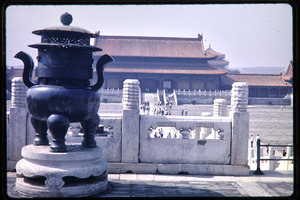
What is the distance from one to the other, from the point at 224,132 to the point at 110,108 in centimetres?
2312

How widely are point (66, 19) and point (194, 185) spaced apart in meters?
2.95

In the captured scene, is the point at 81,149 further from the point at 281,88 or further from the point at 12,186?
the point at 281,88

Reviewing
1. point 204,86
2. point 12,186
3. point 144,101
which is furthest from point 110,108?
point 12,186

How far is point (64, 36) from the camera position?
13.5 feet

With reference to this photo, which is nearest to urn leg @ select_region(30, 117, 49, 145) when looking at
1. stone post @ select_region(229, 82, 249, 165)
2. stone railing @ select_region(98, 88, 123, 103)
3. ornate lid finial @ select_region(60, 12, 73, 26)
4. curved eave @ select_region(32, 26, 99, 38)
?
curved eave @ select_region(32, 26, 99, 38)

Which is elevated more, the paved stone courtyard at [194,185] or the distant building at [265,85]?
the distant building at [265,85]

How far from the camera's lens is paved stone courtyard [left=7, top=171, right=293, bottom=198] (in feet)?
13.9

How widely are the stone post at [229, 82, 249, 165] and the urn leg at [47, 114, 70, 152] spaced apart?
119 inches

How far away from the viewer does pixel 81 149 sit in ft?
13.8

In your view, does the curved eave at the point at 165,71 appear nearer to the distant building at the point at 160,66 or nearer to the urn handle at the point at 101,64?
the distant building at the point at 160,66

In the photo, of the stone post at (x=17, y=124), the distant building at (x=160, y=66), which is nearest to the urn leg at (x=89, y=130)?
the stone post at (x=17, y=124)

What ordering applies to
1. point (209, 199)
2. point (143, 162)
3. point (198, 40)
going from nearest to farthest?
point (209, 199) < point (143, 162) < point (198, 40)

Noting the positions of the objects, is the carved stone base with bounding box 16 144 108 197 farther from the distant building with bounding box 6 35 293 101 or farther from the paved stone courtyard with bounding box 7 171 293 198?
→ the distant building with bounding box 6 35 293 101

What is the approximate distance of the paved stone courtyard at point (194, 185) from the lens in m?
4.23
